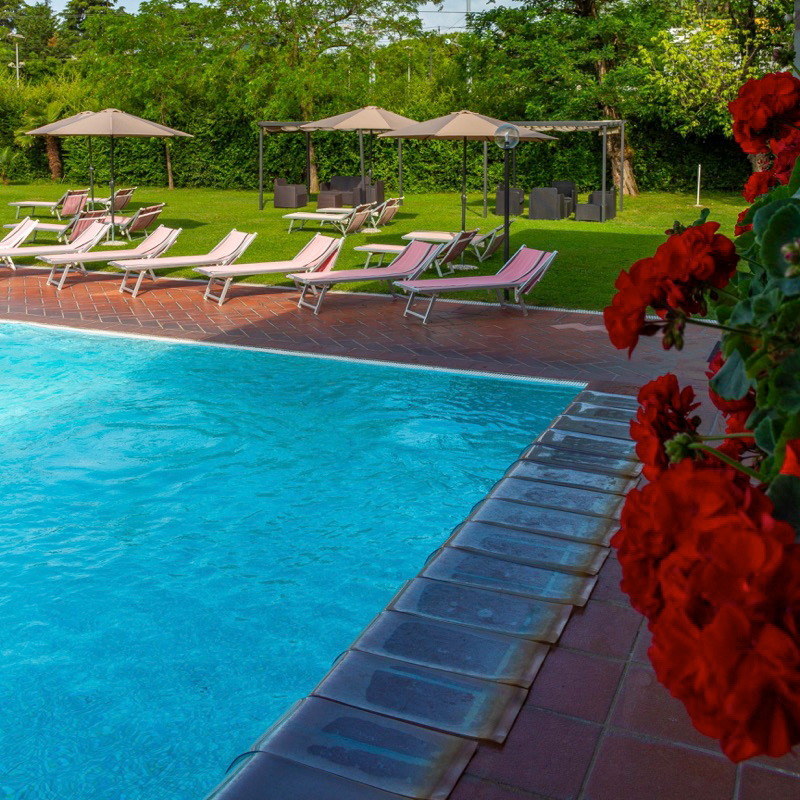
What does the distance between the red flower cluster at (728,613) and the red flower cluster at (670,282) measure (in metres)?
0.42

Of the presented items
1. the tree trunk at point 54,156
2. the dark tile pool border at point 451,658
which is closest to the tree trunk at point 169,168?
the tree trunk at point 54,156

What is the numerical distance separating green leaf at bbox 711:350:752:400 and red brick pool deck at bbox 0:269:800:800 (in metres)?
1.22

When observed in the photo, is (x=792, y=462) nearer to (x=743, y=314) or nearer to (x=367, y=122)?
(x=743, y=314)

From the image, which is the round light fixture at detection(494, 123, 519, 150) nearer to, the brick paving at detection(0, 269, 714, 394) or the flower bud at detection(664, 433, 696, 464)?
the brick paving at detection(0, 269, 714, 394)

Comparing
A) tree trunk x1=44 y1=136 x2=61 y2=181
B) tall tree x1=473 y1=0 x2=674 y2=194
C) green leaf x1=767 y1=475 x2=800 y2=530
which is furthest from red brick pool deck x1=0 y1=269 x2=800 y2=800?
tree trunk x1=44 y1=136 x2=61 y2=181

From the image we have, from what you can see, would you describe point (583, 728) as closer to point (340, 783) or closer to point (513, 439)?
point (340, 783)

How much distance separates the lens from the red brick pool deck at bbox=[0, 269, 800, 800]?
241 cm

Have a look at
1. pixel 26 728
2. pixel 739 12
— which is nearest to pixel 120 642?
pixel 26 728

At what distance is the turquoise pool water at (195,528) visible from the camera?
372 centimetres

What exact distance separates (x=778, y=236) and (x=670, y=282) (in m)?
0.21

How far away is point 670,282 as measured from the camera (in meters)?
1.60

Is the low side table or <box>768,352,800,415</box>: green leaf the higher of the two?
the low side table

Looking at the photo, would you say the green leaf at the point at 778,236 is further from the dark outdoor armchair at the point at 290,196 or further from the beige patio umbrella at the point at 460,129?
the dark outdoor armchair at the point at 290,196

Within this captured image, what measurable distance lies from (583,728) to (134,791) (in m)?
1.67
